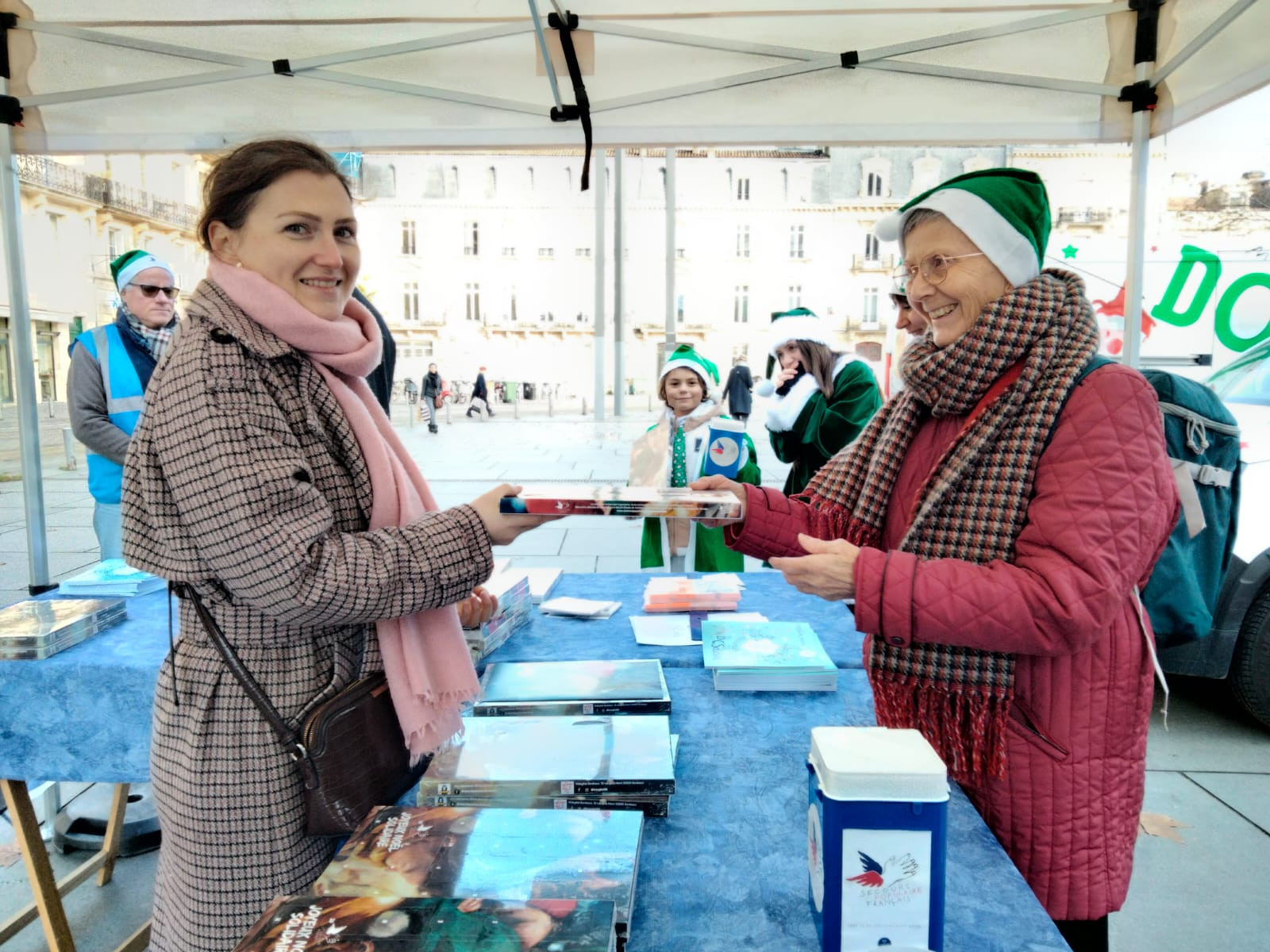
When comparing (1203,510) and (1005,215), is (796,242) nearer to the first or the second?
(1203,510)

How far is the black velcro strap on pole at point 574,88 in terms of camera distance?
3.59 meters

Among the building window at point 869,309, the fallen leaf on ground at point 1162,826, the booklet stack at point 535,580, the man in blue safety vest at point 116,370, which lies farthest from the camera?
the building window at point 869,309

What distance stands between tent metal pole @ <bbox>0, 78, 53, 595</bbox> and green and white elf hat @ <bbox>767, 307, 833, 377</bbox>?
4378mm

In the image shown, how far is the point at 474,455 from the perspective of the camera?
12.3m

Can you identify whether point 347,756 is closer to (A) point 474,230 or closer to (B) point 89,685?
(B) point 89,685

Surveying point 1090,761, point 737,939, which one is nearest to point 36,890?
point 737,939

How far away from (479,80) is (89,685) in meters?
3.10

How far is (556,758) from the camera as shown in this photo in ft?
4.40

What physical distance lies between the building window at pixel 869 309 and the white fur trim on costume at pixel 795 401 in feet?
39.5

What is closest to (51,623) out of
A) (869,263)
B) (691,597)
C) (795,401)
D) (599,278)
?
(691,597)

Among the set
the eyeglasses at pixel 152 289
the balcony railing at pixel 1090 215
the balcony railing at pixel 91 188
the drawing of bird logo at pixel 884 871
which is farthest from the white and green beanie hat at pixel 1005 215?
the balcony railing at pixel 1090 215

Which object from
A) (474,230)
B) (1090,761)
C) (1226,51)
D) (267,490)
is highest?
(474,230)

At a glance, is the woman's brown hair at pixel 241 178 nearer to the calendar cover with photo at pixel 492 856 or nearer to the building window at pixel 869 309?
the calendar cover with photo at pixel 492 856

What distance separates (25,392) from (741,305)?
14459mm
